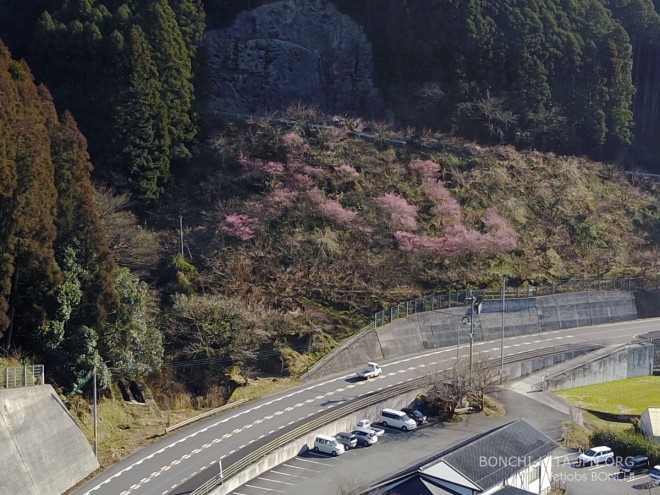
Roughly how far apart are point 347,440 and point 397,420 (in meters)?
2.45

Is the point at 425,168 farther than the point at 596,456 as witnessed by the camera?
Yes

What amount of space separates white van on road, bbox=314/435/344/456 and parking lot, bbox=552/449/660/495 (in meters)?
6.82

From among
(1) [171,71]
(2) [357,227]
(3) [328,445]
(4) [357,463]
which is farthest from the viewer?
(1) [171,71]

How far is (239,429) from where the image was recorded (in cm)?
2953

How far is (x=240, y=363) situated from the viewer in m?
33.8

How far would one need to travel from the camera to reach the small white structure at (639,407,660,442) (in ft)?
103

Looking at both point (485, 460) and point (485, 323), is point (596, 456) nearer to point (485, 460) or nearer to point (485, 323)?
point (485, 460)

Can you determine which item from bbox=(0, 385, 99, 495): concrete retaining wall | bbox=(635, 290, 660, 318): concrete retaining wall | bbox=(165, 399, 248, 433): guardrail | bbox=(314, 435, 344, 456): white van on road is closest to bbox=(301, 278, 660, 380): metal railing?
bbox=(635, 290, 660, 318): concrete retaining wall

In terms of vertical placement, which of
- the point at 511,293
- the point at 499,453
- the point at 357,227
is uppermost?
the point at 357,227

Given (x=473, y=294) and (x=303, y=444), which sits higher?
(x=473, y=294)

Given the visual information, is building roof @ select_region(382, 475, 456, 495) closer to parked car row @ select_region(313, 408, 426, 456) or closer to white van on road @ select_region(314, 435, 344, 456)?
white van on road @ select_region(314, 435, 344, 456)

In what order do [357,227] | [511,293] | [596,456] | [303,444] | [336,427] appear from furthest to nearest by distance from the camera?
[511,293]
[357,227]
[336,427]
[596,456]
[303,444]

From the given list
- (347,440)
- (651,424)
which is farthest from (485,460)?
(651,424)

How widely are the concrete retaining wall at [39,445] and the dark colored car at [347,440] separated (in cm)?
806
